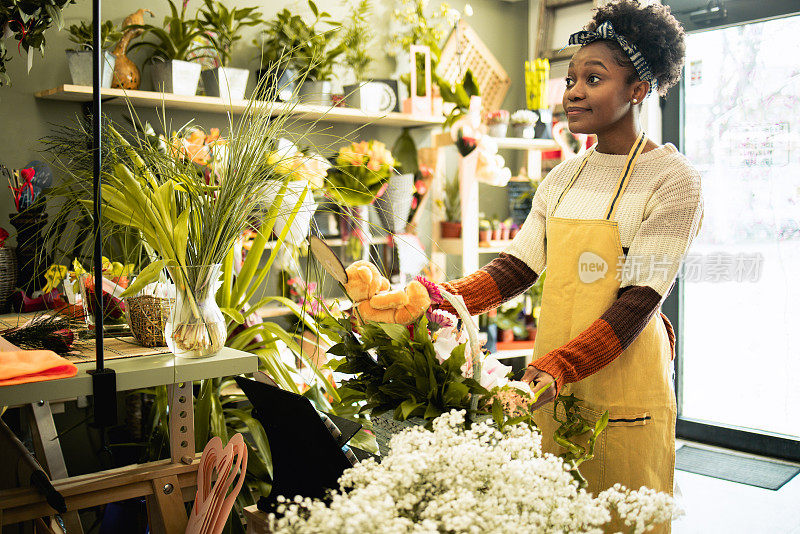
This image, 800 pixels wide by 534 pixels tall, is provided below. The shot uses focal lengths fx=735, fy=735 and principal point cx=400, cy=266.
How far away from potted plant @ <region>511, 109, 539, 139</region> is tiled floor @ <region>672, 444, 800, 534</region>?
71.7 inches

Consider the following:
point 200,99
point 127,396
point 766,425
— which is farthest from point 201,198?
point 766,425

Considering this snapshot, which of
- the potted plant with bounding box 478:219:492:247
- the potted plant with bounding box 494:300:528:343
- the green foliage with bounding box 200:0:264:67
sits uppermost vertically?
the green foliage with bounding box 200:0:264:67

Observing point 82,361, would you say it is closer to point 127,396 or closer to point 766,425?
point 127,396

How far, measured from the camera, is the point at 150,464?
52.2 inches

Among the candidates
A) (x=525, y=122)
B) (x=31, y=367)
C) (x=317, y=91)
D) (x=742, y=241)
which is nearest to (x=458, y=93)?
(x=525, y=122)

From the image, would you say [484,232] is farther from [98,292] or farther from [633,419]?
[98,292]

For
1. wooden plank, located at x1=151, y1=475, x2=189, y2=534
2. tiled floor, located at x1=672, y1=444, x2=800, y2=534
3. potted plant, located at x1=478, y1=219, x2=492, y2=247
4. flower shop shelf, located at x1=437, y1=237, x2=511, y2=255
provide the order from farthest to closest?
potted plant, located at x1=478, y1=219, x2=492, y2=247 < flower shop shelf, located at x1=437, y1=237, x2=511, y2=255 < tiled floor, located at x1=672, y1=444, x2=800, y2=534 < wooden plank, located at x1=151, y1=475, x2=189, y2=534

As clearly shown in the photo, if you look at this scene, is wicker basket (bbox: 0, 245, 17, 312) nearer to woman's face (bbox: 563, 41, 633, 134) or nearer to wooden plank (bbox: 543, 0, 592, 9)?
woman's face (bbox: 563, 41, 633, 134)

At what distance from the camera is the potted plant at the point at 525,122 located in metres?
3.77

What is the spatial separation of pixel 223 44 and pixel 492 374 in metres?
2.39

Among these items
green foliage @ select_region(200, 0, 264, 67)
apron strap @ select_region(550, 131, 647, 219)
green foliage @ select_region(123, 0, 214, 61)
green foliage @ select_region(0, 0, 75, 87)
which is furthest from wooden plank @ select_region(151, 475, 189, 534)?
green foliage @ select_region(200, 0, 264, 67)

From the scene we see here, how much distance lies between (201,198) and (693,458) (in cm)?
316

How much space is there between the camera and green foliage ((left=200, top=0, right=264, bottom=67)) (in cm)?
298

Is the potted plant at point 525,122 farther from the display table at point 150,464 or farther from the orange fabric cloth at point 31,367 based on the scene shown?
the orange fabric cloth at point 31,367
